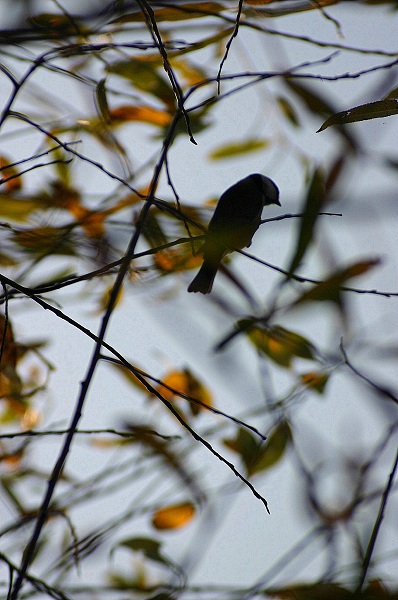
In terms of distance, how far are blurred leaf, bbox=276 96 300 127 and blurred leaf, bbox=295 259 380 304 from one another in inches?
21.4

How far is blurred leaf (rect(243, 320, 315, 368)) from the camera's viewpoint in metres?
1.44

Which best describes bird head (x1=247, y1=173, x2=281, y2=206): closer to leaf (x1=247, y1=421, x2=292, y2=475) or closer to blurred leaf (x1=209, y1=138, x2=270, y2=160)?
blurred leaf (x1=209, y1=138, x2=270, y2=160)

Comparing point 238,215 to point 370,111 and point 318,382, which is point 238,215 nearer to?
point 318,382

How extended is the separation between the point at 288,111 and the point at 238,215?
290mm

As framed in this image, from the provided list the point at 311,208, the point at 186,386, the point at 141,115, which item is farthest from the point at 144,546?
the point at 141,115

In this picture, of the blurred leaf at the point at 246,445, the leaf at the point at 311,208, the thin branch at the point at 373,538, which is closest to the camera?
the thin branch at the point at 373,538

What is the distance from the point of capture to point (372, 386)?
1185mm

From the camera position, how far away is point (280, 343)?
4.98 ft

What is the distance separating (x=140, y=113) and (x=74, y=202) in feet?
0.86

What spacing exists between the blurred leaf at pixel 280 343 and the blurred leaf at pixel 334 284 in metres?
0.12

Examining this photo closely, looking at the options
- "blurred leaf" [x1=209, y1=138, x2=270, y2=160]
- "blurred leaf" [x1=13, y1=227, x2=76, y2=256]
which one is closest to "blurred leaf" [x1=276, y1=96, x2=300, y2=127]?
"blurred leaf" [x1=209, y1=138, x2=270, y2=160]

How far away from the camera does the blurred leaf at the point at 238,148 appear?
1998mm

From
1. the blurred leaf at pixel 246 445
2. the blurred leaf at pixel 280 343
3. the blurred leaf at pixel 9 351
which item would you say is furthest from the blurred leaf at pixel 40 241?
the blurred leaf at pixel 246 445

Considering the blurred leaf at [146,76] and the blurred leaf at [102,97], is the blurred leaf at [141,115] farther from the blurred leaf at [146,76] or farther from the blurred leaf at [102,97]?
the blurred leaf at [102,97]
